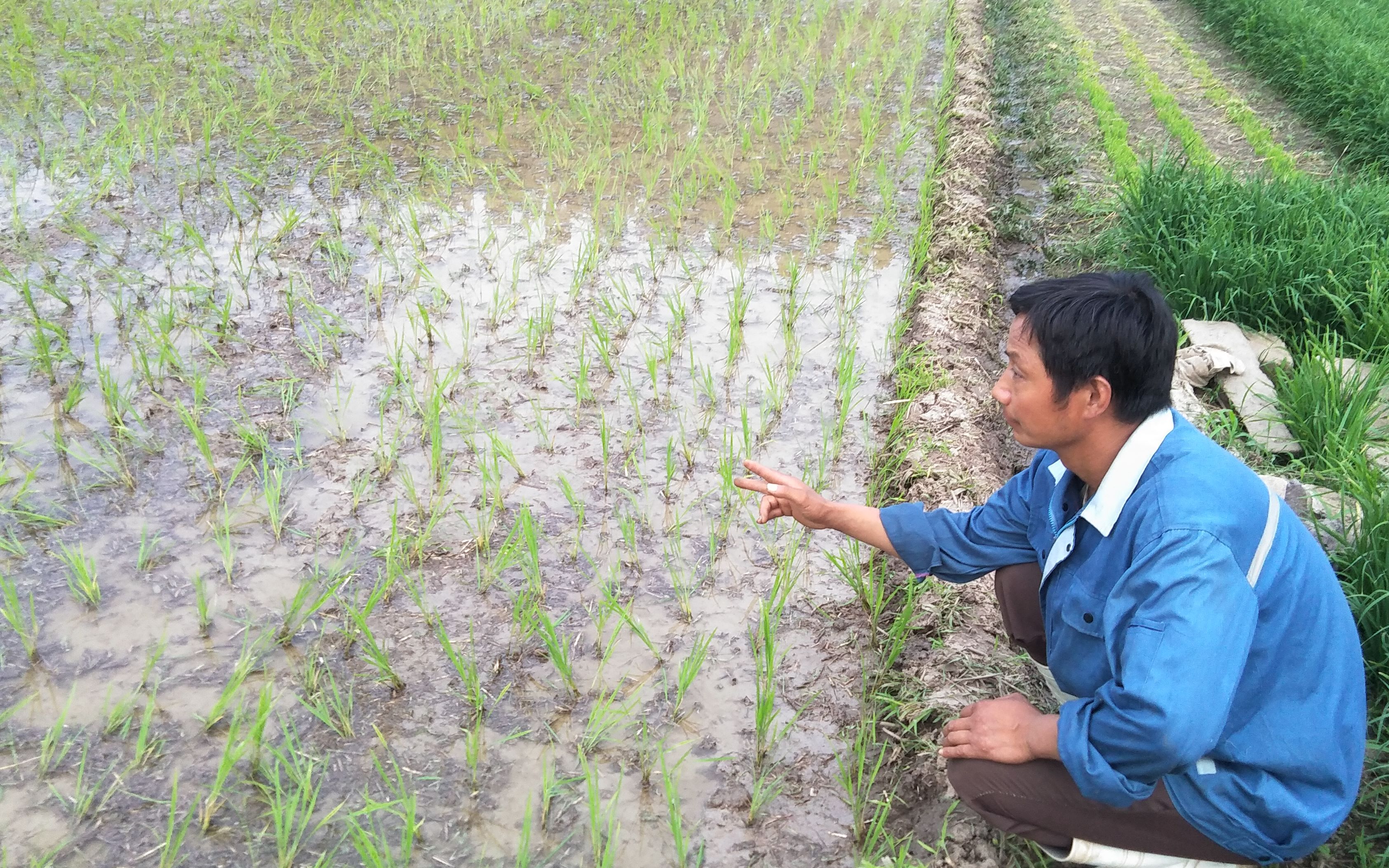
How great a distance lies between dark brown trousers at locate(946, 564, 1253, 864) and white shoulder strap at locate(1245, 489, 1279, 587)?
353mm

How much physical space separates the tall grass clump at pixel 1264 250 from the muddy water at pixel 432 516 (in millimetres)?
959

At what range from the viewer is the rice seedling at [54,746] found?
171 centimetres

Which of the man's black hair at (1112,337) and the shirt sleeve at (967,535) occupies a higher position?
the man's black hair at (1112,337)

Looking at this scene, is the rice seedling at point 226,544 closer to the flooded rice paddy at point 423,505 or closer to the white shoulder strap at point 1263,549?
the flooded rice paddy at point 423,505

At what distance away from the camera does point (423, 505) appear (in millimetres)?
2455

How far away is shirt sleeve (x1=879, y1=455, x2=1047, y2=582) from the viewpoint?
1.78 meters

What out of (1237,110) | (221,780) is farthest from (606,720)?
(1237,110)

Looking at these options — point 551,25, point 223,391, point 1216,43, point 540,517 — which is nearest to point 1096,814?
point 540,517

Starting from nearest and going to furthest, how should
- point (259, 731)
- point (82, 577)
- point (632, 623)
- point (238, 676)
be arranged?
point (259, 731) → point (238, 676) → point (632, 623) → point (82, 577)

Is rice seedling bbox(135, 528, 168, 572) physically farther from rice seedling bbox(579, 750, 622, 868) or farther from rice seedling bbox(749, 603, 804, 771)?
rice seedling bbox(749, 603, 804, 771)

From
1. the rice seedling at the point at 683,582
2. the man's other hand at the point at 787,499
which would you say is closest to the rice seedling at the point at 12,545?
the rice seedling at the point at 683,582

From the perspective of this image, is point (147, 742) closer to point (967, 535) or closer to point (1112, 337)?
point (967, 535)

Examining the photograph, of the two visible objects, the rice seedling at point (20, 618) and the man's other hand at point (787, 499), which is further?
the rice seedling at point (20, 618)

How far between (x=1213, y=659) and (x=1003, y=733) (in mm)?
376
